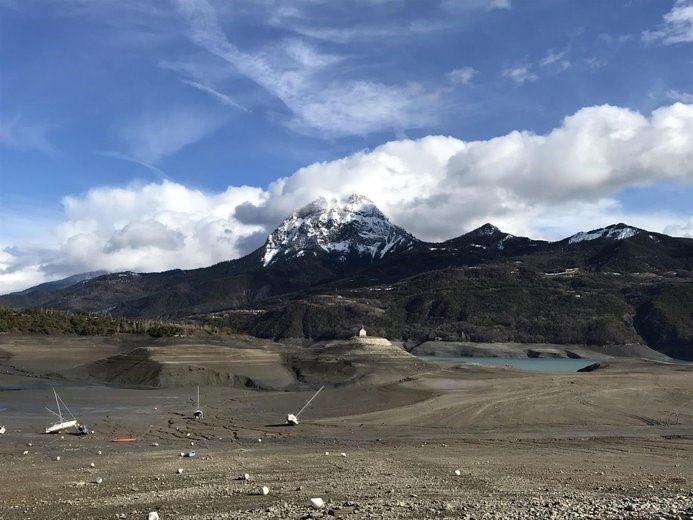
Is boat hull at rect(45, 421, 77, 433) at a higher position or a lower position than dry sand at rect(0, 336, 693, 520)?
higher

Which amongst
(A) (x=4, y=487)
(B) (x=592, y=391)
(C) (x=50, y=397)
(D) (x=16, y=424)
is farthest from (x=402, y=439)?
(C) (x=50, y=397)

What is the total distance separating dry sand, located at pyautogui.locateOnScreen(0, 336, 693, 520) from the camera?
14656mm

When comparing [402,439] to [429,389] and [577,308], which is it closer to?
[429,389]

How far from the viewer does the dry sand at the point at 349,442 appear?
577 inches

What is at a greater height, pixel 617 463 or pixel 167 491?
pixel 167 491

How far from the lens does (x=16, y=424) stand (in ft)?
102

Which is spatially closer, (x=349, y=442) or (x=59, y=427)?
(x=349, y=442)

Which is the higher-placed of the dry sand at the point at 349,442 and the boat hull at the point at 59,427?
the boat hull at the point at 59,427

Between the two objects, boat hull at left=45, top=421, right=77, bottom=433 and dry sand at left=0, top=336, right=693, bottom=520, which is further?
boat hull at left=45, top=421, right=77, bottom=433

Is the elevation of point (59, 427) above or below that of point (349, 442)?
above

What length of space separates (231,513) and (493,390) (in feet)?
109

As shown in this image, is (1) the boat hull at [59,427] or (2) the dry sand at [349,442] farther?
(1) the boat hull at [59,427]

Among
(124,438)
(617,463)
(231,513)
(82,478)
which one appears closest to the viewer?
(231,513)

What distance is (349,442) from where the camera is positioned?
26.4m
